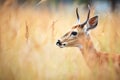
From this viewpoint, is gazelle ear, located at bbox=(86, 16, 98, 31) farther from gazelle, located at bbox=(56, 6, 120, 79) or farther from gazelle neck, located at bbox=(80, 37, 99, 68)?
gazelle neck, located at bbox=(80, 37, 99, 68)

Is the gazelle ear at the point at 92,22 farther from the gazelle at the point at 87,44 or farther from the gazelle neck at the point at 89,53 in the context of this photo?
the gazelle neck at the point at 89,53

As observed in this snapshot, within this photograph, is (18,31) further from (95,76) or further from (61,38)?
(95,76)

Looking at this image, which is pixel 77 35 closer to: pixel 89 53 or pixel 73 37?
pixel 73 37

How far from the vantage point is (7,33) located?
2021 millimetres

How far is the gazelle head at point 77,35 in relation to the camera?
6.42ft

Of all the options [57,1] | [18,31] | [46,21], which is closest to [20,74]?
[18,31]

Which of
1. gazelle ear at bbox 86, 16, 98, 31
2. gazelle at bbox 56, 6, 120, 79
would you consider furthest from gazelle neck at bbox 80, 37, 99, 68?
gazelle ear at bbox 86, 16, 98, 31

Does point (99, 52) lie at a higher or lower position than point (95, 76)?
higher

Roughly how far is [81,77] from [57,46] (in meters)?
0.29

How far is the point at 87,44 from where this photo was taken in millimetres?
1972

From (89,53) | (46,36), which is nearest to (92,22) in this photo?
(89,53)

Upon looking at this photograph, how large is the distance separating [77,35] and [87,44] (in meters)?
0.10

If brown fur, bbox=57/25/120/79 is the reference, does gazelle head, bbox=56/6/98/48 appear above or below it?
above

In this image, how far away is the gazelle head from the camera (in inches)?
77.0
